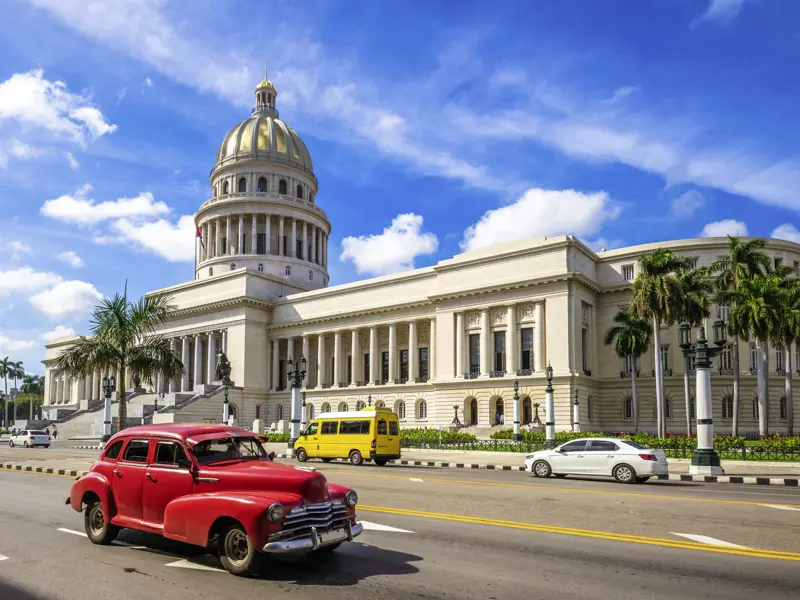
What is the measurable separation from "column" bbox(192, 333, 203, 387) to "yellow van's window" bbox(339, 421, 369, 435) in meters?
50.6

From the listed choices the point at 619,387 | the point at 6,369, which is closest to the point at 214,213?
the point at 619,387

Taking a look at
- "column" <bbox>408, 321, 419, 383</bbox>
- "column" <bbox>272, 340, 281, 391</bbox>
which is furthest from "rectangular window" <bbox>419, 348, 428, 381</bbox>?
"column" <bbox>272, 340, 281, 391</bbox>

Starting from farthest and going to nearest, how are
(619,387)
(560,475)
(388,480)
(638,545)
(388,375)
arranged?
(388,375) → (619,387) → (560,475) → (388,480) → (638,545)

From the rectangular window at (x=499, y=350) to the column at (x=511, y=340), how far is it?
3.97 ft

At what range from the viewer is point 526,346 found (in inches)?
2281

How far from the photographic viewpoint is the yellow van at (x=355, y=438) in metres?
29.2

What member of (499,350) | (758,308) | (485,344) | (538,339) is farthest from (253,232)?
(758,308)

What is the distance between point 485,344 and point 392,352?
13531mm

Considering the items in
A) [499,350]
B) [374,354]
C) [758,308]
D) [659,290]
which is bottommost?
[499,350]

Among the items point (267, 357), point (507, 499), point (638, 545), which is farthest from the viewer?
point (267, 357)

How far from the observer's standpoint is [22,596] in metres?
7.59

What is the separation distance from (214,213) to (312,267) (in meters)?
14.3

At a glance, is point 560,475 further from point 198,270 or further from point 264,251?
point 198,270

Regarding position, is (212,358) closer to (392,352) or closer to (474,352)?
(392,352)
